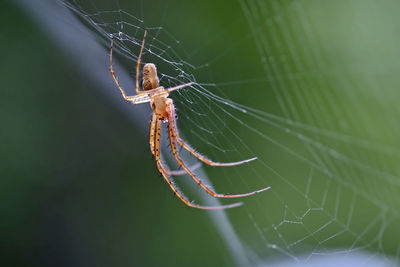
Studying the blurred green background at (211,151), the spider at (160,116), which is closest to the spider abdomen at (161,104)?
the spider at (160,116)

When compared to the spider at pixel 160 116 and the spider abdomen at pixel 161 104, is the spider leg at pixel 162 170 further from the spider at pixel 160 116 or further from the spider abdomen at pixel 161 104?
the spider abdomen at pixel 161 104

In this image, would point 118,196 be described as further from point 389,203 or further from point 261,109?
point 389,203

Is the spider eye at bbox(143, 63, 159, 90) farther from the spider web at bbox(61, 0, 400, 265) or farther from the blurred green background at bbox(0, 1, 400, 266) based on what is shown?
the blurred green background at bbox(0, 1, 400, 266)

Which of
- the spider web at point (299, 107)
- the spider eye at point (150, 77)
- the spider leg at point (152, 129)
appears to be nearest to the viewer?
the spider eye at point (150, 77)

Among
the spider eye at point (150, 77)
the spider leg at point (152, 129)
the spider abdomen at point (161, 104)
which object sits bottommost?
the spider leg at point (152, 129)

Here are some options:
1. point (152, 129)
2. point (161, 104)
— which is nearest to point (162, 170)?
point (152, 129)

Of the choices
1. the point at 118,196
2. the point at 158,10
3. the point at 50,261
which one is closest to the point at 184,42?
the point at 158,10

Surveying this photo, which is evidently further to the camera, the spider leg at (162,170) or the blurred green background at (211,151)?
the spider leg at (162,170)

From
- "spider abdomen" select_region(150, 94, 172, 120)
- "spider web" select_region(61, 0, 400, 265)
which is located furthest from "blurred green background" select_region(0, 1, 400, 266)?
"spider abdomen" select_region(150, 94, 172, 120)

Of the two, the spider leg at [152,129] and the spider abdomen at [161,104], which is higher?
the spider abdomen at [161,104]
